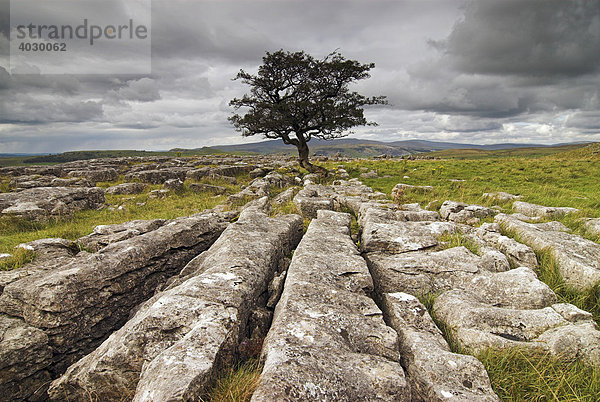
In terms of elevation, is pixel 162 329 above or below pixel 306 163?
below

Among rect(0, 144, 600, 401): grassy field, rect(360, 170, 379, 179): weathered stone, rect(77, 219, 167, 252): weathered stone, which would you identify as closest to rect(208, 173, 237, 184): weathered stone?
rect(0, 144, 600, 401): grassy field

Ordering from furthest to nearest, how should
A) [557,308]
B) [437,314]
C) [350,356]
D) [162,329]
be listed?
[437,314] < [557,308] < [162,329] < [350,356]

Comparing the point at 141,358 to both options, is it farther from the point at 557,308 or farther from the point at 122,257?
the point at 557,308

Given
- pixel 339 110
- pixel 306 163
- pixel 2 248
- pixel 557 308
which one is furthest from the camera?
pixel 306 163

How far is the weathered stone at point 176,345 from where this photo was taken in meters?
3.67

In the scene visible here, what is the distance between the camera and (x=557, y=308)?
568 cm

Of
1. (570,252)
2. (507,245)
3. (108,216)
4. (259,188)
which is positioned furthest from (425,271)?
(108,216)

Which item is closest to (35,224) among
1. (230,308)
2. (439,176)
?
(230,308)

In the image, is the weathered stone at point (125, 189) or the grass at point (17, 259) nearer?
the grass at point (17, 259)

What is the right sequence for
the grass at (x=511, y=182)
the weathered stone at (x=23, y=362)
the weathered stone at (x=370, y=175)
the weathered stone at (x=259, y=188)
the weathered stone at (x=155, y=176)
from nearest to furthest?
the weathered stone at (x=23, y=362)
the grass at (x=511, y=182)
the weathered stone at (x=259, y=188)
the weathered stone at (x=155, y=176)
the weathered stone at (x=370, y=175)

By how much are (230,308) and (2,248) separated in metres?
11.9

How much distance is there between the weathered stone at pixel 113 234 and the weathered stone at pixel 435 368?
1005 cm

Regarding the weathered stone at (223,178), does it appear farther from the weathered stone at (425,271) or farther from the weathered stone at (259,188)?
the weathered stone at (425,271)

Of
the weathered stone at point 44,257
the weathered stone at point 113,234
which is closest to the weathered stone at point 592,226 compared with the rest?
the weathered stone at point 113,234
